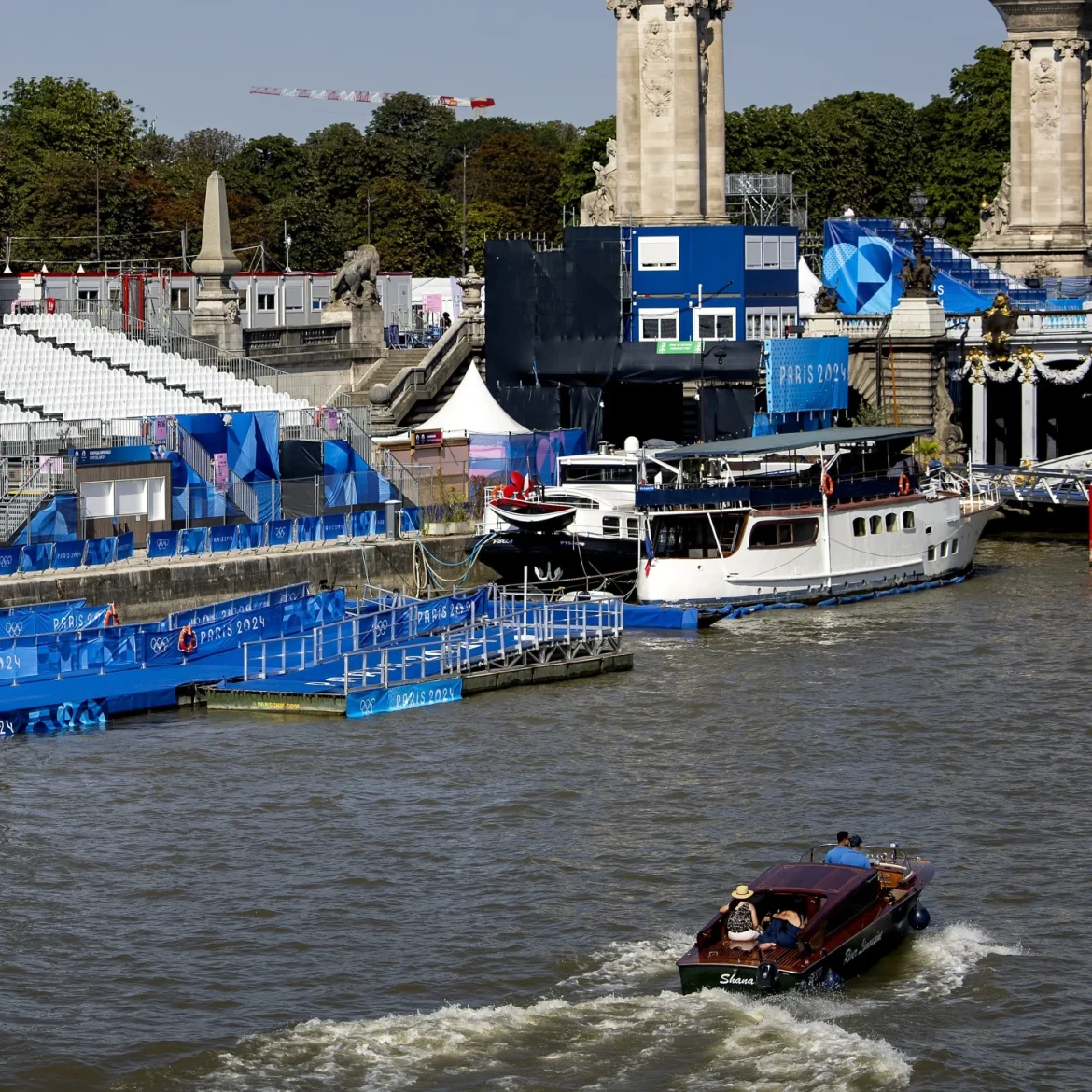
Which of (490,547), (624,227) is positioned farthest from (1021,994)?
(624,227)

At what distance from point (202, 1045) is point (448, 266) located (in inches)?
4548

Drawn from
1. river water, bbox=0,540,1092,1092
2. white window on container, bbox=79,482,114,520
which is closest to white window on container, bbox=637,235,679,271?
white window on container, bbox=79,482,114,520

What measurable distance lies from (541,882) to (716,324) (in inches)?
1779

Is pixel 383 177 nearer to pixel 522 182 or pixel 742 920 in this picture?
pixel 522 182

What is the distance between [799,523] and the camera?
62.3 m

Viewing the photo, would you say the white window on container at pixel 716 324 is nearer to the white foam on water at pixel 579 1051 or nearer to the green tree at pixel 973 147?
the white foam on water at pixel 579 1051

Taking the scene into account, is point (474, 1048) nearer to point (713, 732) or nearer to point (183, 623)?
point (713, 732)

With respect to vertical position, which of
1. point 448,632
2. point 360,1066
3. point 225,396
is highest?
point 225,396

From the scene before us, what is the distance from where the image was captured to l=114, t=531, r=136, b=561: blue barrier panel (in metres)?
55.7

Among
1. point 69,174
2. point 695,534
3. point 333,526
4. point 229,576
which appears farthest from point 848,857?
point 69,174

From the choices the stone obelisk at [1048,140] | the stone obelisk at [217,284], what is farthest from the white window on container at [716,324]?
the stone obelisk at [1048,140]

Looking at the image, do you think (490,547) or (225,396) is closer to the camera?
(490,547)

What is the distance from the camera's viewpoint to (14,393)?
6806 centimetres

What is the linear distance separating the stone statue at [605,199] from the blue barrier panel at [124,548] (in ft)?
104
